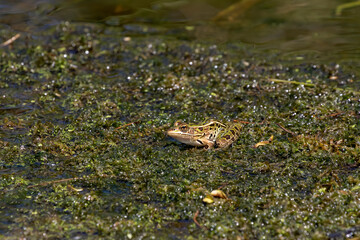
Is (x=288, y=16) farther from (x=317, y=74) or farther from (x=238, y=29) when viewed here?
(x=317, y=74)

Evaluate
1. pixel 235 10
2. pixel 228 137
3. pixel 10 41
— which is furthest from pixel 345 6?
pixel 10 41

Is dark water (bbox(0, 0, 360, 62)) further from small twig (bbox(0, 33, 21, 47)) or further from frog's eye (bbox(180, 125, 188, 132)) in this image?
frog's eye (bbox(180, 125, 188, 132))

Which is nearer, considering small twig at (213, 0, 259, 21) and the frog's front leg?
the frog's front leg

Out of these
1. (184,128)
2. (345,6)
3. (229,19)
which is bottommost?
(184,128)

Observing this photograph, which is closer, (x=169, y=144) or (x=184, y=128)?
(x=184, y=128)

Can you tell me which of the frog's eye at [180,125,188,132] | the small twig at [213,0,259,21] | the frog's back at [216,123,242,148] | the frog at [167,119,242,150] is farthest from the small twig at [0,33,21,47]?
the frog's back at [216,123,242,148]

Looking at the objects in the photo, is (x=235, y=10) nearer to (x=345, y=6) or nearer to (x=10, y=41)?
(x=345, y=6)

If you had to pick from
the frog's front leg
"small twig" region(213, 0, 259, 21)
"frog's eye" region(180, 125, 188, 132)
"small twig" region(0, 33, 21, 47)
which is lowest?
the frog's front leg
